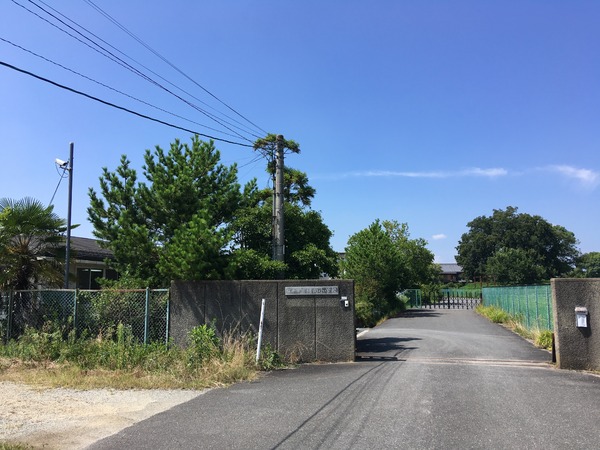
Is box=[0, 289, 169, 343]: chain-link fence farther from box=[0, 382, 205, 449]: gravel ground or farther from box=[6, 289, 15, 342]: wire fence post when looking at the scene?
box=[0, 382, 205, 449]: gravel ground

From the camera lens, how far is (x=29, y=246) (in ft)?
47.8

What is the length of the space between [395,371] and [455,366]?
1592 millimetres

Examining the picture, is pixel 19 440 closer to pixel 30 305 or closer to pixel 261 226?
pixel 30 305

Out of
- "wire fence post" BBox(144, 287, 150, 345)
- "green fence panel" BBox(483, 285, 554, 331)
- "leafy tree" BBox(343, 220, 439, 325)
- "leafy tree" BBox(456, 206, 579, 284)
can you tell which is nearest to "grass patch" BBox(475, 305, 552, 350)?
"green fence panel" BBox(483, 285, 554, 331)

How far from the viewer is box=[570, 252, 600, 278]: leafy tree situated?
89.2 metres

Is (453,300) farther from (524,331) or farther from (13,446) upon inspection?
(13,446)

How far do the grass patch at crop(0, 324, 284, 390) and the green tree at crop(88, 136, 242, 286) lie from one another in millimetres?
1792

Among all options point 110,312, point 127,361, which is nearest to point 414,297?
point 110,312

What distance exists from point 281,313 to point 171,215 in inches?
174

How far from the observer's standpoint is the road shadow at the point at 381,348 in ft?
40.2

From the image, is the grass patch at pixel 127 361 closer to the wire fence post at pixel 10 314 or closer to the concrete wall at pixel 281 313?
the concrete wall at pixel 281 313

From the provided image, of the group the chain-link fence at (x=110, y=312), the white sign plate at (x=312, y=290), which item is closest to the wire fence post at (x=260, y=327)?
the white sign plate at (x=312, y=290)

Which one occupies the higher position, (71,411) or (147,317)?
(147,317)

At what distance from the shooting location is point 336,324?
38.3 ft
